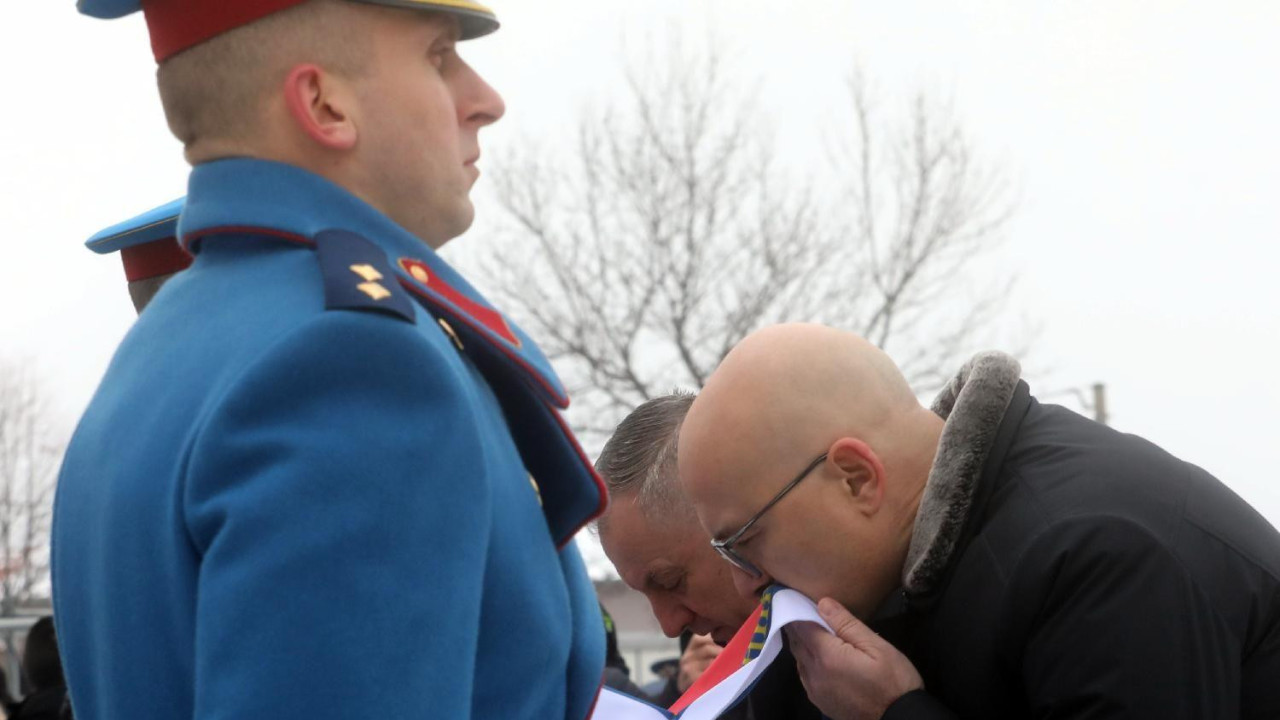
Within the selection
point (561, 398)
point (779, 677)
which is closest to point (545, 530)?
point (561, 398)

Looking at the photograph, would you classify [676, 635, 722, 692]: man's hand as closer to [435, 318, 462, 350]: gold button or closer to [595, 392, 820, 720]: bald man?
[595, 392, 820, 720]: bald man

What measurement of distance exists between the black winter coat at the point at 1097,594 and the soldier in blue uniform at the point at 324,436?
2.77 ft

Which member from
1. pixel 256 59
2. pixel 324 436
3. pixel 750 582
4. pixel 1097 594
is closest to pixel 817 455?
pixel 750 582

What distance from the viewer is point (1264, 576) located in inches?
89.6

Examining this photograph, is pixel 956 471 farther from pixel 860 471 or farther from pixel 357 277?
pixel 357 277

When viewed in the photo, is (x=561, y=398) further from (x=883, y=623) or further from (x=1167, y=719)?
(x=883, y=623)

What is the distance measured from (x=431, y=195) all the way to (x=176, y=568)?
474 millimetres

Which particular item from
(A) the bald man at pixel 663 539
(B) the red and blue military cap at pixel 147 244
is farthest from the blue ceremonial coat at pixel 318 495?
(A) the bald man at pixel 663 539

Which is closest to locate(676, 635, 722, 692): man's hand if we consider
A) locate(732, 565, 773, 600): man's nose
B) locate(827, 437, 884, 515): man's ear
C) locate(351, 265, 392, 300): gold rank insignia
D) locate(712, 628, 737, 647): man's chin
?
locate(712, 628, 737, 647): man's chin

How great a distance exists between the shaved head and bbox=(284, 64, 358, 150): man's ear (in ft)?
4.01

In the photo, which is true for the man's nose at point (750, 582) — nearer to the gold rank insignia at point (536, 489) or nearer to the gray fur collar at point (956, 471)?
the gray fur collar at point (956, 471)

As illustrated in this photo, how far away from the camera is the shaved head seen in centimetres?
263

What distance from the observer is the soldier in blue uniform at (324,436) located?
1261mm

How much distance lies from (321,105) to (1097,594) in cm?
126
